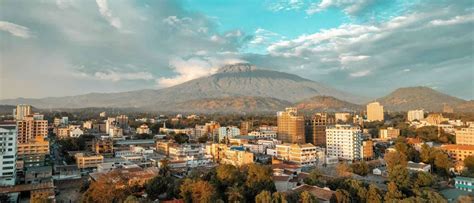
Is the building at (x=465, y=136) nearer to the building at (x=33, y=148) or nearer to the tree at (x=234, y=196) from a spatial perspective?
the tree at (x=234, y=196)

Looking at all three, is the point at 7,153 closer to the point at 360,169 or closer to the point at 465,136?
the point at 360,169

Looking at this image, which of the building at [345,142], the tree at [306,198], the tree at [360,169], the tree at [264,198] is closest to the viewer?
the tree at [264,198]

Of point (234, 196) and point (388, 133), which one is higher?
point (388, 133)

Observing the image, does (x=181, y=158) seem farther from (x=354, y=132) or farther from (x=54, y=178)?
(x=354, y=132)

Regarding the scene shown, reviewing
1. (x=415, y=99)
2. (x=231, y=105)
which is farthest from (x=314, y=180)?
(x=415, y=99)

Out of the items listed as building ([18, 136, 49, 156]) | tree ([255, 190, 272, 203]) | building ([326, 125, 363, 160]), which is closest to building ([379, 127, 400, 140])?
building ([326, 125, 363, 160])

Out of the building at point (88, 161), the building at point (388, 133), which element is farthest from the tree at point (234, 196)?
the building at point (388, 133)
